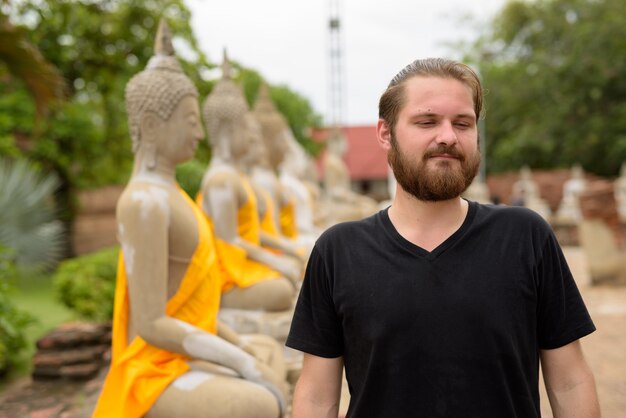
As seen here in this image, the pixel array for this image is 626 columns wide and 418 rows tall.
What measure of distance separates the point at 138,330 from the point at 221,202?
173 cm

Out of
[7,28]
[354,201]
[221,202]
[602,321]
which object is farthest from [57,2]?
[602,321]

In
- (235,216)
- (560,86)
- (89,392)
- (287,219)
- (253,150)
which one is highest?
(560,86)

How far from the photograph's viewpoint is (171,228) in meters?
2.75

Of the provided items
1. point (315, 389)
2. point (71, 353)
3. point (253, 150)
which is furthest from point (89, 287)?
point (315, 389)

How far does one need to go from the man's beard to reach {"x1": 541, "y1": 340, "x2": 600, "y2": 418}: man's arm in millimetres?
488

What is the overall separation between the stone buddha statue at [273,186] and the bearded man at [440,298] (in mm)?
3455

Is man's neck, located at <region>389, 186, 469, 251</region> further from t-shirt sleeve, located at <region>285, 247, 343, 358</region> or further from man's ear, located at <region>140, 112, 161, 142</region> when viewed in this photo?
man's ear, located at <region>140, 112, 161, 142</region>

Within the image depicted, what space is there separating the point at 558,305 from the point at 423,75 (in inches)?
26.7

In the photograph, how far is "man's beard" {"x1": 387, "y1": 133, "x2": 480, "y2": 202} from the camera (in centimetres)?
165

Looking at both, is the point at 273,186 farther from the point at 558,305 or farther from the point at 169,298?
the point at 558,305

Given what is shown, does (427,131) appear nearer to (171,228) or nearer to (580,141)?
(171,228)

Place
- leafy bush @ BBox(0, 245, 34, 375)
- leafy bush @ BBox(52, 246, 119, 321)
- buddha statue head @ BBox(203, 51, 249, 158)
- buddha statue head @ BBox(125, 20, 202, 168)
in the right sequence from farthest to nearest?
leafy bush @ BBox(52, 246, 119, 321)
leafy bush @ BBox(0, 245, 34, 375)
buddha statue head @ BBox(203, 51, 249, 158)
buddha statue head @ BBox(125, 20, 202, 168)

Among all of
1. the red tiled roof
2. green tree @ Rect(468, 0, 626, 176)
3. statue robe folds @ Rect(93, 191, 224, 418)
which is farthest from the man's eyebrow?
the red tiled roof

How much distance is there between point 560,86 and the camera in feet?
74.3
